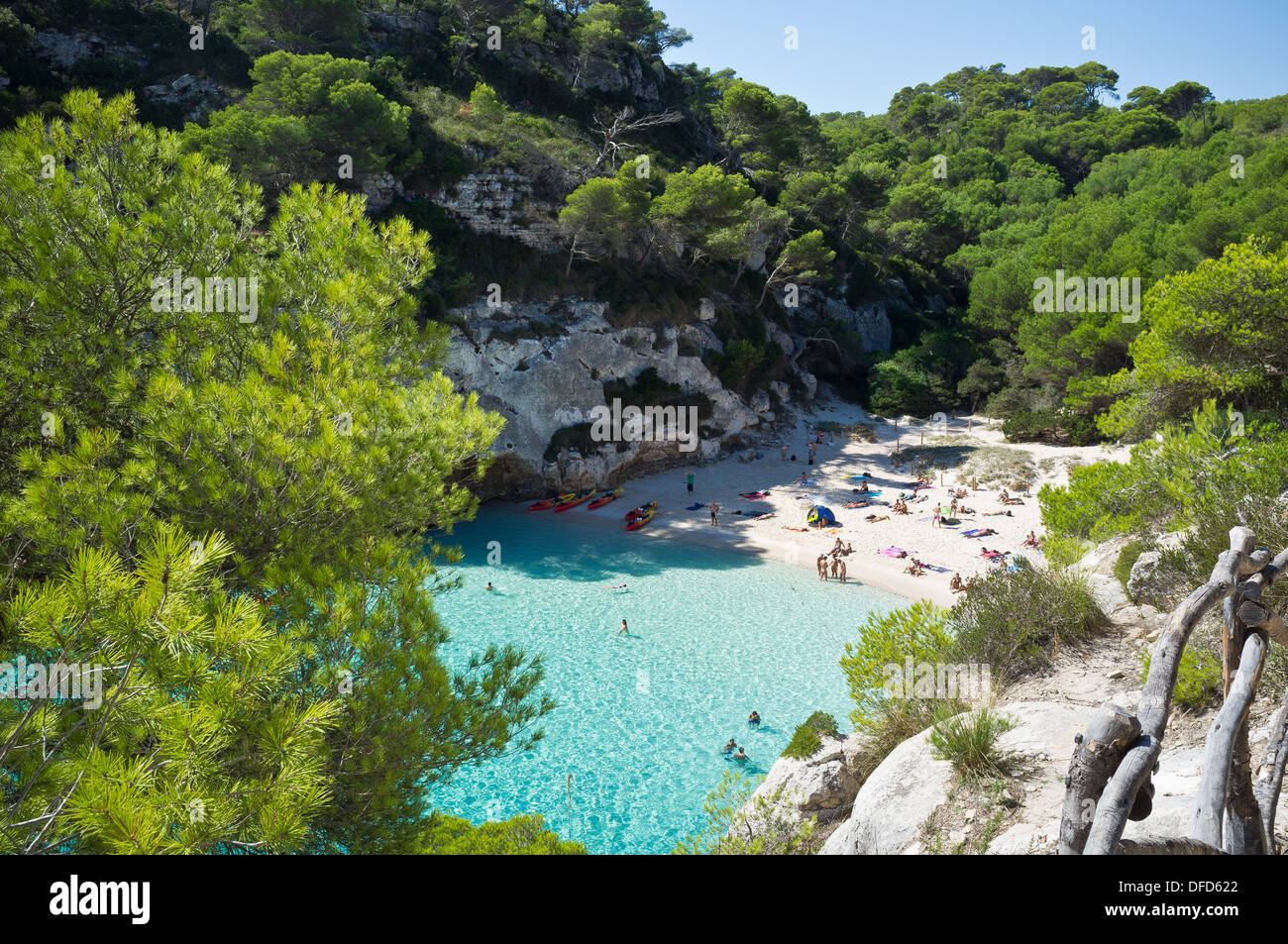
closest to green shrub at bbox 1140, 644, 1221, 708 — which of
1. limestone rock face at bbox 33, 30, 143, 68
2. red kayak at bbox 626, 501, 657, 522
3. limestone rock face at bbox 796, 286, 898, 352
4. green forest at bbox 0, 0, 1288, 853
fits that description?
green forest at bbox 0, 0, 1288, 853

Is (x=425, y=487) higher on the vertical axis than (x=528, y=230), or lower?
lower

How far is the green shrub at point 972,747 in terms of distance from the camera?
6.79m

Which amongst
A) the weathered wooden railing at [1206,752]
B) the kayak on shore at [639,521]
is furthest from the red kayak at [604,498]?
the weathered wooden railing at [1206,752]

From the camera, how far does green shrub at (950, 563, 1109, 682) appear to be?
9.46m

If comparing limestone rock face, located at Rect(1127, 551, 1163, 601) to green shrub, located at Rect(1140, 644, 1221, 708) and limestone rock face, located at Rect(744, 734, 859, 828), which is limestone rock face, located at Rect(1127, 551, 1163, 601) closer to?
green shrub, located at Rect(1140, 644, 1221, 708)

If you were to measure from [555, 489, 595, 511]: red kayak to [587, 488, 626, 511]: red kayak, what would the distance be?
1.41ft

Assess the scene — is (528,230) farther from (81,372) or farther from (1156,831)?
(1156,831)

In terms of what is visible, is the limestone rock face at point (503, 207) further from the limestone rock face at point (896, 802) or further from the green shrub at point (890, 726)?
the limestone rock face at point (896, 802)

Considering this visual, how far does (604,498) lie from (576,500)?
1.25 meters

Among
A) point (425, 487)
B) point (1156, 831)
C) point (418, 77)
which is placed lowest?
point (1156, 831)
